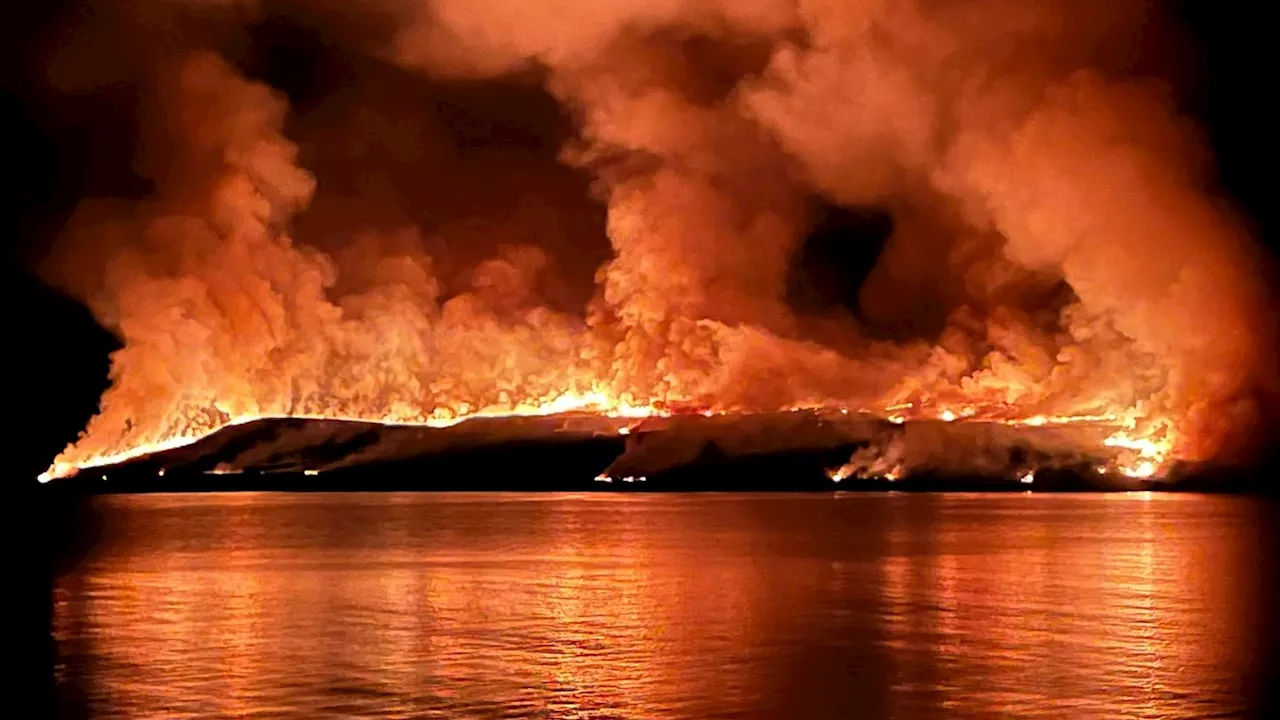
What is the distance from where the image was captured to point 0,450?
126312 mm

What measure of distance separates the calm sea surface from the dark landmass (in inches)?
1600

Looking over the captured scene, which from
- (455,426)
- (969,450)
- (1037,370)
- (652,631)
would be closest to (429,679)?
(652,631)

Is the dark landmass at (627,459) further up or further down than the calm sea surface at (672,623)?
further up

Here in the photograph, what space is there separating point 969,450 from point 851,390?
7.98m

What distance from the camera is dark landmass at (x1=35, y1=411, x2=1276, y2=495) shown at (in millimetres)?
99625

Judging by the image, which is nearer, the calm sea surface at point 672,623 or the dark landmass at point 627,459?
the calm sea surface at point 672,623

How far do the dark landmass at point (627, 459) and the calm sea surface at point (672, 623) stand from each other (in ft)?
133

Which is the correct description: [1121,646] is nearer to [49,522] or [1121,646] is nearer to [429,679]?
[429,679]

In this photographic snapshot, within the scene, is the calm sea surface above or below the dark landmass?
below

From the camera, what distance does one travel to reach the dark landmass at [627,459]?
99.6 meters

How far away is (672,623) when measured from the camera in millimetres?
30125

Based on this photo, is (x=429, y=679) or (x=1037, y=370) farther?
(x=1037, y=370)

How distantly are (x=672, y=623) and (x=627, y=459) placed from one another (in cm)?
8378

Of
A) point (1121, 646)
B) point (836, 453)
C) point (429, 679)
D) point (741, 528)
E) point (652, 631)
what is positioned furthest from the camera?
point (836, 453)
